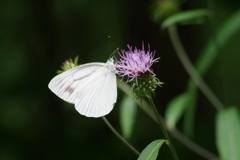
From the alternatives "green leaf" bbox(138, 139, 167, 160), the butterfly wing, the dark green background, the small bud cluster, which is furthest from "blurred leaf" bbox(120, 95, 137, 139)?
the dark green background

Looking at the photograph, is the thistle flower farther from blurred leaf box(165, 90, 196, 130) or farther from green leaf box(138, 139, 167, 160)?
blurred leaf box(165, 90, 196, 130)

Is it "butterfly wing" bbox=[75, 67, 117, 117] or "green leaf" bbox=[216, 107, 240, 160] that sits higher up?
"butterfly wing" bbox=[75, 67, 117, 117]

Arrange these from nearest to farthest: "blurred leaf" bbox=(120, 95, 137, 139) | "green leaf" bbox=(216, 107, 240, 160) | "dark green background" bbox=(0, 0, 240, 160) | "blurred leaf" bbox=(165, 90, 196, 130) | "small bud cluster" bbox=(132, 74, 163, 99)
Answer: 1. "small bud cluster" bbox=(132, 74, 163, 99)
2. "green leaf" bbox=(216, 107, 240, 160)
3. "blurred leaf" bbox=(120, 95, 137, 139)
4. "blurred leaf" bbox=(165, 90, 196, 130)
5. "dark green background" bbox=(0, 0, 240, 160)

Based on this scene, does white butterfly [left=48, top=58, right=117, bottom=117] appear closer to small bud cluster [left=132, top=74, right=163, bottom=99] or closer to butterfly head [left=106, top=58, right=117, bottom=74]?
butterfly head [left=106, top=58, right=117, bottom=74]

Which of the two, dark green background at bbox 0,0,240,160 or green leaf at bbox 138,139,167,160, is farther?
dark green background at bbox 0,0,240,160

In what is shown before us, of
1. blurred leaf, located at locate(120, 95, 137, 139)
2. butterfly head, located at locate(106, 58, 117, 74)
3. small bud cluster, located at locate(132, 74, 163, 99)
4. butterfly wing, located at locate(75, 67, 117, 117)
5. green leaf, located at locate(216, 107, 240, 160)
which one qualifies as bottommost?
green leaf, located at locate(216, 107, 240, 160)

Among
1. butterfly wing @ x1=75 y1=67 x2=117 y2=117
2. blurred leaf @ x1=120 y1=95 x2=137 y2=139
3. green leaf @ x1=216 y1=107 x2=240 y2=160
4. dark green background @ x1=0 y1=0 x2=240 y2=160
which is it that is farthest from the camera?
dark green background @ x1=0 y1=0 x2=240 y2=160

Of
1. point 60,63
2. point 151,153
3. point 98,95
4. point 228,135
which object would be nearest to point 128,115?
point 98,95
